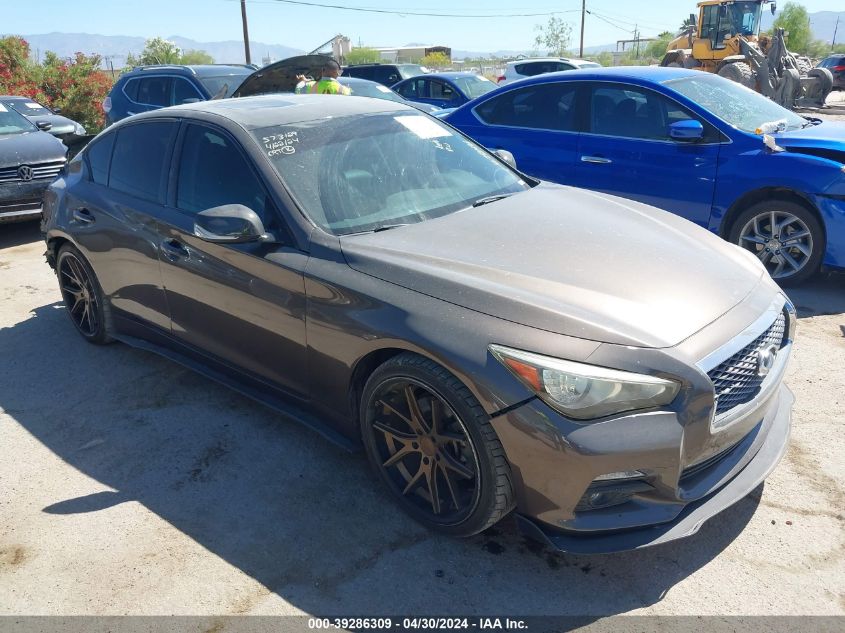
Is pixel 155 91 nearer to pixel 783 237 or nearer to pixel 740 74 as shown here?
pixel 783 237

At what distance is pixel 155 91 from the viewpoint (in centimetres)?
1137

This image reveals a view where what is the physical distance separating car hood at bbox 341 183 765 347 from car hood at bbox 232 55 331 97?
5554 millimetres

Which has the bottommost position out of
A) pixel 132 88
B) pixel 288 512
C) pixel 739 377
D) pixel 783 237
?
pixel 288 512

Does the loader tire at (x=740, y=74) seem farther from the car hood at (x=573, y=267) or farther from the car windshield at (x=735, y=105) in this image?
the car hood at (x=573, y=267)

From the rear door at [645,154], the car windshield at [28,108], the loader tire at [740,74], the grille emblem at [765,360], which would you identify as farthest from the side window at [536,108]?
the loader tire at [740,74]

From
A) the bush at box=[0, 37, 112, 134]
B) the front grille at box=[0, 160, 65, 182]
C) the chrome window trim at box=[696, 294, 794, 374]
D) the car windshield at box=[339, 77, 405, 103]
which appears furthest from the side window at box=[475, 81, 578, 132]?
the bush at box=[0, 37, 112, 134]

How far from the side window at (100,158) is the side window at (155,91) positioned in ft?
23.1

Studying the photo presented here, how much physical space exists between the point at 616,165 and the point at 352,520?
417 centimetres

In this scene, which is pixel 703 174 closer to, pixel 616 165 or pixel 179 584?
pixel 616 165

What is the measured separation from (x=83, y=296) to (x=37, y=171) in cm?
414

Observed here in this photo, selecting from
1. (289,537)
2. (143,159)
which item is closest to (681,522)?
(289,537)

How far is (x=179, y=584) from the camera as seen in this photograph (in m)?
2.79

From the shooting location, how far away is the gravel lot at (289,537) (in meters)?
2.66

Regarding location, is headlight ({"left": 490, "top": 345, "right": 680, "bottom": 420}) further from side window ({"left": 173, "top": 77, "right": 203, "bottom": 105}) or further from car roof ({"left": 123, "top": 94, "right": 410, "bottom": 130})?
side window ({"left": 173, "top": 77, "right": 203, "bottom": 105})
